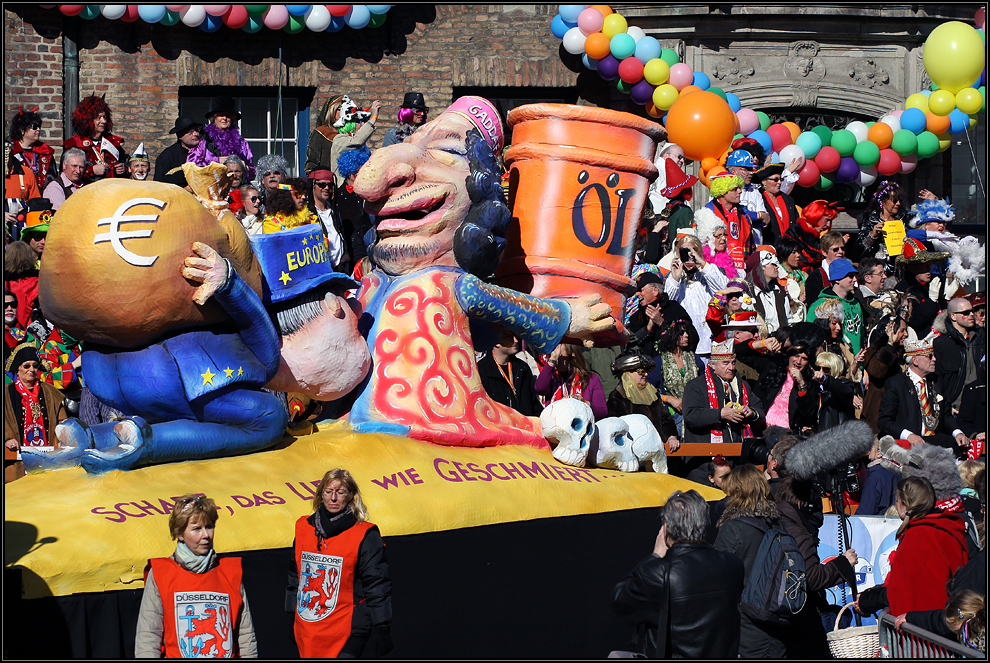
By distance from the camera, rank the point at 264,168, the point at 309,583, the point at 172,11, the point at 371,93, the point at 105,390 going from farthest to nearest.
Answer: the point at 371,93 → the point at 172,11 → the point at 264,168 → the point at 105,390 → the point at 309,583

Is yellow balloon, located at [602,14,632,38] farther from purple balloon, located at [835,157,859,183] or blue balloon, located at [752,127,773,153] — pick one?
purple balloon, located at [835,157,859,183]

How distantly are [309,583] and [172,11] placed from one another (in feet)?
29.3

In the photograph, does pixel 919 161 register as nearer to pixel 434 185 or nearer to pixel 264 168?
pixel 264 168

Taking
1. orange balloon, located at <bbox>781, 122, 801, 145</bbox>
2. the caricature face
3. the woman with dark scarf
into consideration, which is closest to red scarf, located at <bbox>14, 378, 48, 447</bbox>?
the woman with dark scarf

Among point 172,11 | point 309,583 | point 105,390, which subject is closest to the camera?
point 309,583

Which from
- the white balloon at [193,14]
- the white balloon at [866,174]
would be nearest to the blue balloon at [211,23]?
the white balloon at [193,14]

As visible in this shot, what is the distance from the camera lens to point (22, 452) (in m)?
5.41

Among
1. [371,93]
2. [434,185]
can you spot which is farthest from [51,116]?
[434,185]

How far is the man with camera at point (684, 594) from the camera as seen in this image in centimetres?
461

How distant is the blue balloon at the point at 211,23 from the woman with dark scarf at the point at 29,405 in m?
6.15

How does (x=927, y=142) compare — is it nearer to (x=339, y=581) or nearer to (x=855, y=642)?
(x=855, y=642)

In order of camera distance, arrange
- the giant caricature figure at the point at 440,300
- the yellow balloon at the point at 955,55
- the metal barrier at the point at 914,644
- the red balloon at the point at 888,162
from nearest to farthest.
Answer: the metal barrier at the point at 914,644
the giant caricature figure at the point at 440,300
the yellow balloon at the point at 955,55
the red balloon at the point at 888,162

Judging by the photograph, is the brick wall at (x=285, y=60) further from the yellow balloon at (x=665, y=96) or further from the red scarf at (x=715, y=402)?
the red scarf at (x=715, y=402)

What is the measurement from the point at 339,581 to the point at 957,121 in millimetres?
9787
